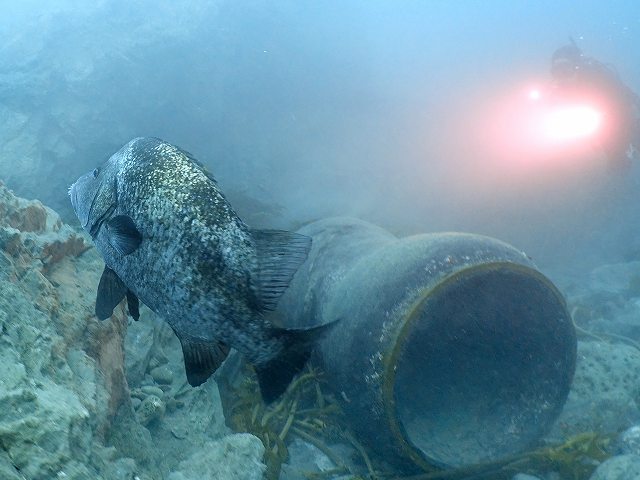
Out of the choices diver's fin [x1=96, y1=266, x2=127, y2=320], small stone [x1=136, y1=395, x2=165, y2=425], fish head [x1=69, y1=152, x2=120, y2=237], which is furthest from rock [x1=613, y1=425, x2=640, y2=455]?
fish head [x1=69, y1=152, x2=120, y2=237]

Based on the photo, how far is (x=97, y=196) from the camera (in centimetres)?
216

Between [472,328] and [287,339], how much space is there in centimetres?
246

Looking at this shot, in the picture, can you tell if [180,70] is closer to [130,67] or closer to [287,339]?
[130,67]

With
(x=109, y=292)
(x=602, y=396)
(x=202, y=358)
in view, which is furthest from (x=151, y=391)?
(x=602, y=396)

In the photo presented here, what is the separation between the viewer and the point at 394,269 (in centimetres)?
331

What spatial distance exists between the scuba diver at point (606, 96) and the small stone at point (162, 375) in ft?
32.4

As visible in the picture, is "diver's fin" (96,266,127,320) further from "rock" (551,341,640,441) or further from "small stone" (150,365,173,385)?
"rock" (551,341,640,441)

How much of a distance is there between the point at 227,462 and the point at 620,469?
296 cm

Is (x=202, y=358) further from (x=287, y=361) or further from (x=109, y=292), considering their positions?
(x=109, y=292)

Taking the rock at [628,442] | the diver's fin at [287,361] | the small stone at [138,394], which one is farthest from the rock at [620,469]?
the small stone at [138,394]

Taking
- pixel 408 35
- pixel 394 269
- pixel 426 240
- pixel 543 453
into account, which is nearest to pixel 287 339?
pixel 394 269

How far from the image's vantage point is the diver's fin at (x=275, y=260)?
1.84 meters

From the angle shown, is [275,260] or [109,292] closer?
[275,260]

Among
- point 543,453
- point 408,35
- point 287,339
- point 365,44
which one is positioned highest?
point 408,35
